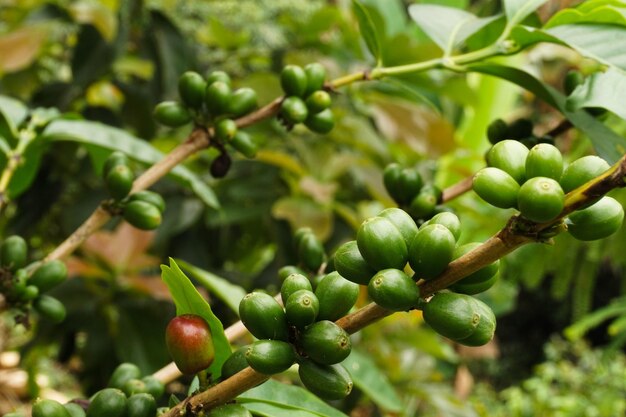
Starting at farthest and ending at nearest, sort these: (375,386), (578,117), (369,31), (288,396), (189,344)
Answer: (375,386) < (369,31) < (578,117) < (288,396) < (189,344)

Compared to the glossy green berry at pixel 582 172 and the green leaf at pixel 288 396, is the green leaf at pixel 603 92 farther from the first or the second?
the green leaf at pixel 288 396

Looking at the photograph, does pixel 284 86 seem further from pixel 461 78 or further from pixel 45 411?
pixel 461 78

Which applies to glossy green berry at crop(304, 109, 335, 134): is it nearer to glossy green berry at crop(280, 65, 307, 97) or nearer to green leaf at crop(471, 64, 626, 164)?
glossy green berry at crop(280, 65, 307, 97)

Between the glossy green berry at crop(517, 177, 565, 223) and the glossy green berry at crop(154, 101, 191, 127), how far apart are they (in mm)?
461

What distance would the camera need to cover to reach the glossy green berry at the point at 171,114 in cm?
74

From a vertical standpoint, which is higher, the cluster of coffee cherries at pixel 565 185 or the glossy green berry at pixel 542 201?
the glossy green berry at pixel 542 201

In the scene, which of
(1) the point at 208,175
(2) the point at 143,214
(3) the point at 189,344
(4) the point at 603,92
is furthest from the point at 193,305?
(1) the point at 208,175

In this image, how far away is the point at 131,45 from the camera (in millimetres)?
1917

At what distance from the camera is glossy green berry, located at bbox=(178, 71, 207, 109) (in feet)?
2.37

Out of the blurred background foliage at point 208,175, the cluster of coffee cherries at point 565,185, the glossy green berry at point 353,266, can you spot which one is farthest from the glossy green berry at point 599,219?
the blurred background foliage at point 208,175

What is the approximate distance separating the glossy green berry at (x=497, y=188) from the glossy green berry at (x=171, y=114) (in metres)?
0.42

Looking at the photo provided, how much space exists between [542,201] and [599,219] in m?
0.05

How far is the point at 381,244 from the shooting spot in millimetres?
397

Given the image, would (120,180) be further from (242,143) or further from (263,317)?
(263,317)
